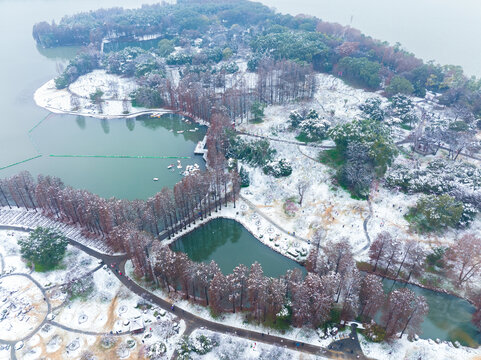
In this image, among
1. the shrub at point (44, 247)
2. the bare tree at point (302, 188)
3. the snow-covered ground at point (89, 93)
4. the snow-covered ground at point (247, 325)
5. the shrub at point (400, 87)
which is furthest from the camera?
the snow-covered ground at point (89, 93)

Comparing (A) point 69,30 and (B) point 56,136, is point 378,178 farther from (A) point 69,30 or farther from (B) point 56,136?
(A) point 69,30

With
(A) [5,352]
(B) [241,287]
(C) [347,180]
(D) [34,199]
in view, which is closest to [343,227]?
(C) [347,180]

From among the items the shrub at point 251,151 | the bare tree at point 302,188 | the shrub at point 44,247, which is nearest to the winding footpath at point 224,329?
the shrub at point 44,247

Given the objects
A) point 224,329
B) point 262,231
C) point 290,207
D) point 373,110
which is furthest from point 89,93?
point 224,329

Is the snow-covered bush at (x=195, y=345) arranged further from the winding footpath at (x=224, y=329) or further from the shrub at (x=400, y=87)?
the shrub at (x=400, y=87)

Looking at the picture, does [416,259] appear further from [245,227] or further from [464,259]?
[245,227]

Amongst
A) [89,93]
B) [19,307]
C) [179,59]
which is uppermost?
[179,59]

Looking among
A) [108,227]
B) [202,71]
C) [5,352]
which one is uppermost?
[202,71]
